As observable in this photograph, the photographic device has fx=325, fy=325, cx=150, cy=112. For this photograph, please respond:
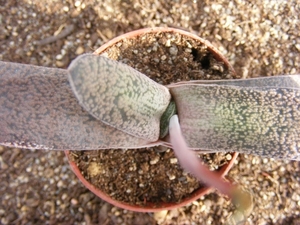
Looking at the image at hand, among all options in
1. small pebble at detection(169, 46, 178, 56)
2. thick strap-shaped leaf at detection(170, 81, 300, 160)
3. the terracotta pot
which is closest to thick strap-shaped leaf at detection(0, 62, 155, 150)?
thick strap-shaped leaf at detection(170, 81, 300, 160)

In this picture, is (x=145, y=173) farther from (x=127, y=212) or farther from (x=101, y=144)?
(x=101, y=144)

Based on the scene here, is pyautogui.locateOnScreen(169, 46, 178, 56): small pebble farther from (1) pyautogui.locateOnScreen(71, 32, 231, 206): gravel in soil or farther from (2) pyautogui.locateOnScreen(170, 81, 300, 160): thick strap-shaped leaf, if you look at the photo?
(2) pyautogui.locateOnScreen(170, 81, 300, 160): thick strap-shaped leaf

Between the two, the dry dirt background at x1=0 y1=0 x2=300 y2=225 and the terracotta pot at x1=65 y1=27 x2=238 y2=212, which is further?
the dry dirt background at x1=0 y1=0 x2=300 y2=225

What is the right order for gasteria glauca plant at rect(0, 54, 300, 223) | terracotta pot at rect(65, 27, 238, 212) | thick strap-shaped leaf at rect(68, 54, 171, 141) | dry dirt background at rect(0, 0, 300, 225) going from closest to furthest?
thick strap-shaped leaf at rect(68, 54, 171, 141), gasteria glauca plant at rect(0, 54, 300, 223), terracotta pot at rect(65, 27, 238, 212), dry dirt background at rect(0, 0, 300, 225)

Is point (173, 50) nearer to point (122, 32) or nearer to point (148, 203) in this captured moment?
point (122, 32)

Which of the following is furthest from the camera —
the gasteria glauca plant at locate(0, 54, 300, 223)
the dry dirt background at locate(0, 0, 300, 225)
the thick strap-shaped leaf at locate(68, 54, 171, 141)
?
the dry dirt background at locate(0, 0, 300, 225)

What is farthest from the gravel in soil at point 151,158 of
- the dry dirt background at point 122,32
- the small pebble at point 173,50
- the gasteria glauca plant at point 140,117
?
the gasteria glauca plant at point 140,117

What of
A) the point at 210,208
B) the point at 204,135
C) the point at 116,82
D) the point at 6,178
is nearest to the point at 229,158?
the point at 210,208
